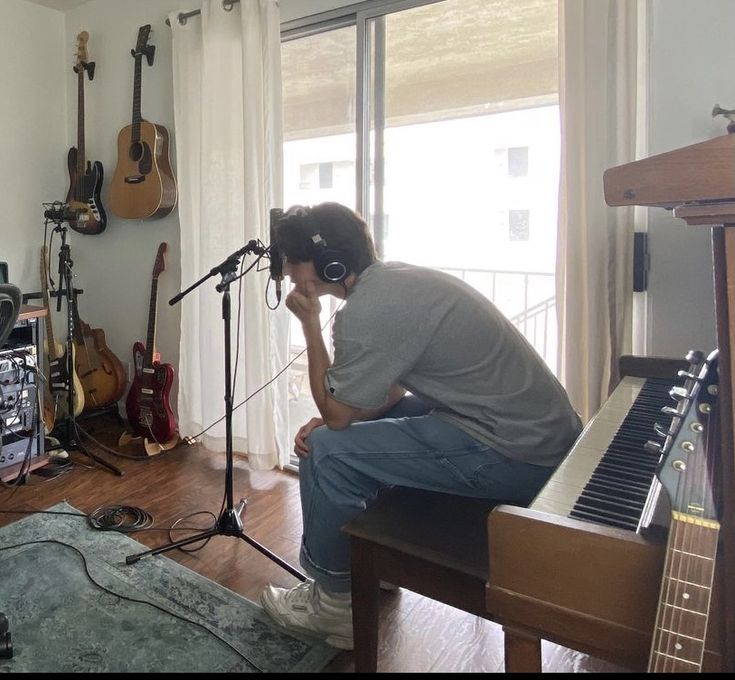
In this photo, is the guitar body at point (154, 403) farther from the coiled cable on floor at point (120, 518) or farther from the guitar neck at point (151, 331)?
the coiled cable on floor at point (120, 518)

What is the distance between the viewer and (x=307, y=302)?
1438mm

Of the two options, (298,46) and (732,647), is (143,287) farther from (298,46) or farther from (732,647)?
(732,647)

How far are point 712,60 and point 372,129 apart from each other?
1.20m

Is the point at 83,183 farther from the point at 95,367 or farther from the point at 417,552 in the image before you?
the point at 417,552

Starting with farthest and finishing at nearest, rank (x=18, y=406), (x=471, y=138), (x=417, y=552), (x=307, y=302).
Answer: (x=18, y=406)
(x=471, y=138)
(x=307, y=302)
(x=417, y=552)

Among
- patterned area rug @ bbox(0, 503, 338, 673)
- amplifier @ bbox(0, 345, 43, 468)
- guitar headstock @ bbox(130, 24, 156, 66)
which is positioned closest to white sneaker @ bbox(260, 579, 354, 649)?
patterned area rug @ bbox(0, 503, 338, 673)

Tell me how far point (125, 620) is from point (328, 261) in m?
1.08

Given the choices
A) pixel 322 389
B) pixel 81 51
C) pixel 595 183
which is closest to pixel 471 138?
pixel 595 183

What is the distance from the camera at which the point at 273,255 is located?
1575 millimetres

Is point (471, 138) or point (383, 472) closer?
point (383, 472)

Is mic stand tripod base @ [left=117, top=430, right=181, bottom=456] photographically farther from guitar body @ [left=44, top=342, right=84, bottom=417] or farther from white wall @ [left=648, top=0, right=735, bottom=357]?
white wall @ [left=648, top=0, right=735, bottom=357]

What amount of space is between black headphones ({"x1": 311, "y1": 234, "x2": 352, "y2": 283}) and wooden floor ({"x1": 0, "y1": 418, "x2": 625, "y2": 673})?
924 mm

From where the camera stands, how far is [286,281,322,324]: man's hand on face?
144 cm

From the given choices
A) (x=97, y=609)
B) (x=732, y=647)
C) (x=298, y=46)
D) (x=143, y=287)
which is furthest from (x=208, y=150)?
(x=732, y=647)
